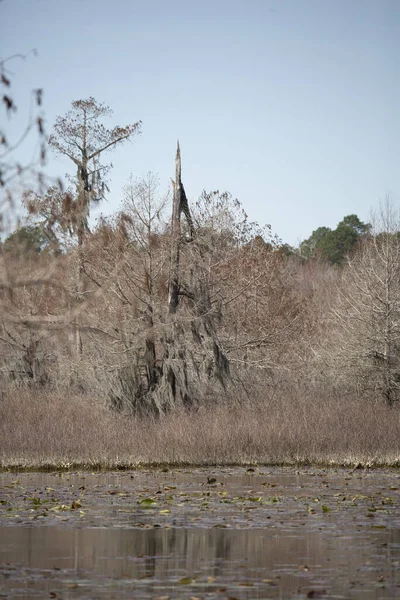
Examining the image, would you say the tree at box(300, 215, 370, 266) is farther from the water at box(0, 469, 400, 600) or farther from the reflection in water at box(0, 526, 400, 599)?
the reflection in water at box(0, 526, 400, 599)

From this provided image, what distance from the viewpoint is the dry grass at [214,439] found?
2488cm

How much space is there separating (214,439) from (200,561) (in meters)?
14.2

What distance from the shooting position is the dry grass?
24.9 m

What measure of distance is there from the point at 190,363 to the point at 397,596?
74.8 feet

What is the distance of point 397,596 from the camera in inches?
370

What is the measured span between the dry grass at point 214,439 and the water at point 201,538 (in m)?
3.63

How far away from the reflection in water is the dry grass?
36.0 feet

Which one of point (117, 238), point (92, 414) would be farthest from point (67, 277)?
point (117, 238)

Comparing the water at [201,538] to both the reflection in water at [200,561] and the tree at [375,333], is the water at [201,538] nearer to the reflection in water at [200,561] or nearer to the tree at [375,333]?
the reflection in water at [200,561]

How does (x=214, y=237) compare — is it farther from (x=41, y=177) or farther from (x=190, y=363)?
(x=41, y=177)

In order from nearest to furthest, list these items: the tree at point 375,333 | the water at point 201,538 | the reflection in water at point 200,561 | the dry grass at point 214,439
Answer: the reflection in water at point 200,561 → the water at point 201,538 → the dry grass at point 214,439 → the tree at point 375,333

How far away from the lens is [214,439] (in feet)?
84.7

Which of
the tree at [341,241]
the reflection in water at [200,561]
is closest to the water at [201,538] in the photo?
the reflection in water at [200,561]

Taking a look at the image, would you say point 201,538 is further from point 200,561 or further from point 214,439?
point 214,439
